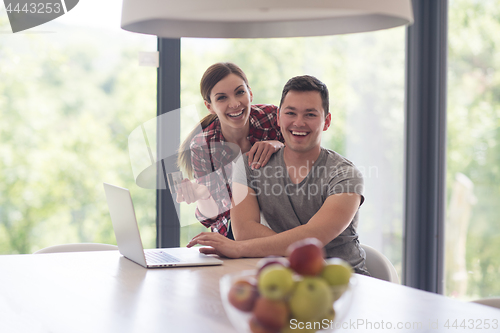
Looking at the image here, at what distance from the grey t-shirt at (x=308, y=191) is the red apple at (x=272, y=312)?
1.09 meters

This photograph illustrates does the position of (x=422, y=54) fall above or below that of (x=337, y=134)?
above

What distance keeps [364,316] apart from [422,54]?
2357 millimetres

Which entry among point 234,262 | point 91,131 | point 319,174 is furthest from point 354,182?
point 91,131

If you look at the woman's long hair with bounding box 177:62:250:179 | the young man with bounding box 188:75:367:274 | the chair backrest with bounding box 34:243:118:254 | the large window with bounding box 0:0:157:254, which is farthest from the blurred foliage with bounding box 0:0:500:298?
the young man with bounding box 188:75:367:274

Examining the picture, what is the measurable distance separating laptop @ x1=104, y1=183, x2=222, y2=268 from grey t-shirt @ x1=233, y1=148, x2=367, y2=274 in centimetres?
33

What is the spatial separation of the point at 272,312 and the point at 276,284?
4cm

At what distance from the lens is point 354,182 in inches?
65.6

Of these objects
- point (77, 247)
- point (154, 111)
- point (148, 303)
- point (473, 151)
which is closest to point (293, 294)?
point (148, 303)

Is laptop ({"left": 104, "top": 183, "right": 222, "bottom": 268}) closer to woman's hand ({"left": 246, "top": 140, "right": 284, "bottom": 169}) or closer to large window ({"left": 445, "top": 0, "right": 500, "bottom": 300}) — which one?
woman's hand ({"left": 246, "top": 140, "right": 284, "bottom": 169})

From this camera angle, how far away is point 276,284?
1.89 feet

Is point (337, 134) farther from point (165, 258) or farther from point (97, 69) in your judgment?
point (165, 258)

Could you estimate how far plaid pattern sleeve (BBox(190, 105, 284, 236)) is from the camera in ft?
6.73

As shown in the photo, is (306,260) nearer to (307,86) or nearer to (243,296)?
(243,296)

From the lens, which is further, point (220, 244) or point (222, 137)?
point (222, 137)
